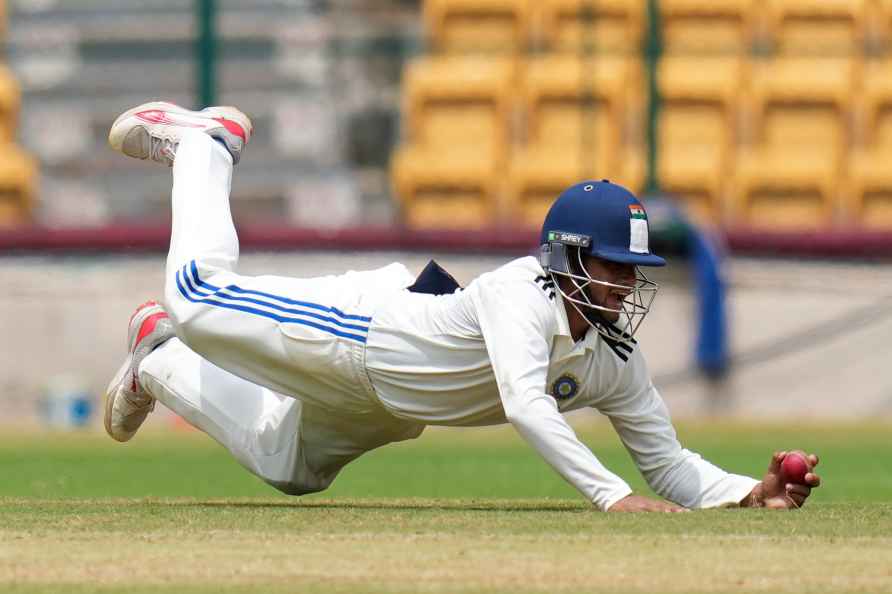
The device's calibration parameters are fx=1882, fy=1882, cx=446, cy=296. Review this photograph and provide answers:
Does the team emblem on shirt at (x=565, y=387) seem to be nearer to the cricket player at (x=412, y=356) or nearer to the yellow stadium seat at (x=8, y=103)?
the cricket player at (x=412, y=356)

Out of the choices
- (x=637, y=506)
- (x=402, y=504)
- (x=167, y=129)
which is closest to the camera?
(x=637, y=506)

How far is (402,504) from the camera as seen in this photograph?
6297 millimetres

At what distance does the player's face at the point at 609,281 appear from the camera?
19.0ft

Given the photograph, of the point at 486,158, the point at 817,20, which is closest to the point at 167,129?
the point at 486,158

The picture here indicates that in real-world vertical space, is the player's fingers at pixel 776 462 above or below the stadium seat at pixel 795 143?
above

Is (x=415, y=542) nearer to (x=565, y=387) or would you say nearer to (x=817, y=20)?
(x=565, y=387)

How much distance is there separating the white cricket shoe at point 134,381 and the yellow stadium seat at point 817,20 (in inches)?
380

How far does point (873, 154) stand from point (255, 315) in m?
9.82

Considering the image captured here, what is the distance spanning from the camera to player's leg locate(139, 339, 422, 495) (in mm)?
6352

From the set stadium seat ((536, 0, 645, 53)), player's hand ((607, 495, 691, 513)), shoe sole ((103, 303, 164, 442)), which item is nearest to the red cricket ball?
player's hand ((607, 495, 691, 513))

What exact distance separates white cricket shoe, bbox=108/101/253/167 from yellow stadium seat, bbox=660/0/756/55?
30.1ft

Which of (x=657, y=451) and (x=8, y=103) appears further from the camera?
(x=8, y=103)

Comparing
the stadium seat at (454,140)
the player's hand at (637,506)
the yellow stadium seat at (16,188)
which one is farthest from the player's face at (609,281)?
the yellow stadium seat at (16,188)

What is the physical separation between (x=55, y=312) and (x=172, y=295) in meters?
7.71
